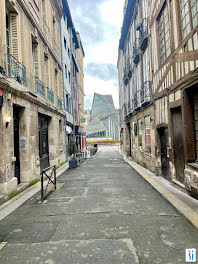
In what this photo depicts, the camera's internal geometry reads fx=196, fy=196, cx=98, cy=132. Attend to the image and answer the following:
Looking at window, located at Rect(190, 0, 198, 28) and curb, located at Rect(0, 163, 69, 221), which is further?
window, located at Rect(190, 0, 198, 28)

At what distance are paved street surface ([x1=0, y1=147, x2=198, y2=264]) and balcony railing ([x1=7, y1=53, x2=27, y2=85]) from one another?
4651mm

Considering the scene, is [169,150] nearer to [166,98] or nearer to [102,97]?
[166,98]

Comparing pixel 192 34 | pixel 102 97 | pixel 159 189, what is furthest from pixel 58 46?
pixel 102 97

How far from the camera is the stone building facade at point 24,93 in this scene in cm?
647

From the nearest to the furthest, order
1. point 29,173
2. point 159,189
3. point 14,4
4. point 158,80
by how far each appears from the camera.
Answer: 1. point 159,189
2. point 14,4
3. point 29,173
4. point 158,80

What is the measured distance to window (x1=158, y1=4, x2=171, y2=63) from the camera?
7910 millimetres

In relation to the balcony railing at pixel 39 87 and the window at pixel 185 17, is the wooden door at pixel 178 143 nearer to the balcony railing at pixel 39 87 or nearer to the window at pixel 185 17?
the window at pixel 185 17

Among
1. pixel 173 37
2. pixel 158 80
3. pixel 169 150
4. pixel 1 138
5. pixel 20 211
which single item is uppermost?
pixel 173 37

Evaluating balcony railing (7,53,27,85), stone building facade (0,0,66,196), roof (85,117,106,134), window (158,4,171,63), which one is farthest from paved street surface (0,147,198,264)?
roof (85,117,106,134)

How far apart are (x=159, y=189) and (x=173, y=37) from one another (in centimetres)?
545

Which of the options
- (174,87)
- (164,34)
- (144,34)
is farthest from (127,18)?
(174,87)

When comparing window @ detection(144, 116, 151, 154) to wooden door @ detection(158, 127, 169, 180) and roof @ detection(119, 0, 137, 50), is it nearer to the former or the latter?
wooden door @ detection(158, 127, 169, 180)

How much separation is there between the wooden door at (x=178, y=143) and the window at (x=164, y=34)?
2.60 m

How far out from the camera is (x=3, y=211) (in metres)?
5.23
